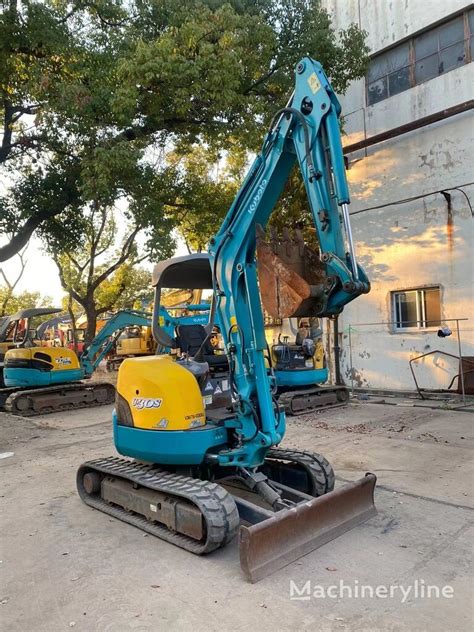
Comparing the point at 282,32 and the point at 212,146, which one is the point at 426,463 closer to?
the point at 212,146

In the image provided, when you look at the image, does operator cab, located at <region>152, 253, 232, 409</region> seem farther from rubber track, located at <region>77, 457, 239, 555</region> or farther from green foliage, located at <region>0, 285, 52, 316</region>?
green foliage, located at <region>0, 285, 52, 316</region>

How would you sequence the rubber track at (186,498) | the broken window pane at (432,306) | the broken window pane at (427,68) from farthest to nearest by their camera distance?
the broken window pane at (427,68) < the broken window pane at (432,306) < the rubber track at (186,498)

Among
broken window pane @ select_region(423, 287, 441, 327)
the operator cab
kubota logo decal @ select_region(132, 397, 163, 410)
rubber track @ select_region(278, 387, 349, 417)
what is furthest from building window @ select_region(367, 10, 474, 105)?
kubota logo decal @ select_region(132, 397, 163, 410)

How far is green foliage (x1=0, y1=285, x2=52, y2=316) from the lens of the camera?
3941cm

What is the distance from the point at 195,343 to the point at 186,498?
1.63 metres

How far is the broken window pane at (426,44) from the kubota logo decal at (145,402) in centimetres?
1231

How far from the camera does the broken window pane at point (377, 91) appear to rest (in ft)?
46.2

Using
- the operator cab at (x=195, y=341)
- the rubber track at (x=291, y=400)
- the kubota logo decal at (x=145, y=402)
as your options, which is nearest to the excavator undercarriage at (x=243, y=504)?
the kubota logo decal at (x=145, y=402)

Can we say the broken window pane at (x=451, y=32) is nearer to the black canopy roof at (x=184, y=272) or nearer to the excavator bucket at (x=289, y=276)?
the black canopy roof at (x=184, y=272)

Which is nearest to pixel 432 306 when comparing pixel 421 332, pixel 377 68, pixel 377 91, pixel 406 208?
pixel 421 332

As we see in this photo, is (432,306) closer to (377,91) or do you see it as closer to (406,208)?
(406,208)

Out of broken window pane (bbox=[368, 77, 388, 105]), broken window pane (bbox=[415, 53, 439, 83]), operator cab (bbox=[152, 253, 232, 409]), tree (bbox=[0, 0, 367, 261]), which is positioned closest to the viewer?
operator cab (bbox=[152, 253, 232, 409])

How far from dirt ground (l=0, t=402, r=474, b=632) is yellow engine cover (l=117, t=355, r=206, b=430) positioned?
970 millimetres

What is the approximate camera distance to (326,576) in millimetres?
3609
